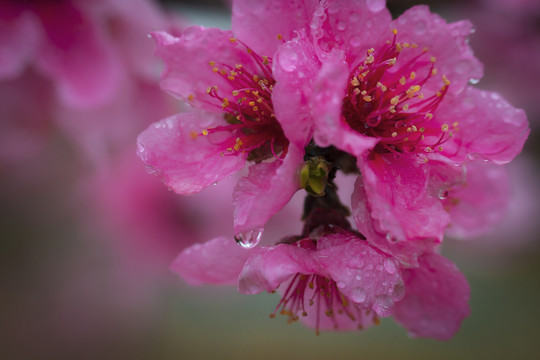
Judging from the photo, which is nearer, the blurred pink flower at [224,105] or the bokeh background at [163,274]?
the blurred pink flower at [224,105]

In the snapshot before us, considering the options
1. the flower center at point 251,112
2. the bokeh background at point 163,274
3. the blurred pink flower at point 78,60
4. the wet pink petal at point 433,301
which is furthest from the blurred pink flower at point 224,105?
the bokeh background at point 163,274

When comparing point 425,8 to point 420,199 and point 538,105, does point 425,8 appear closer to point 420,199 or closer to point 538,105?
point 420,199

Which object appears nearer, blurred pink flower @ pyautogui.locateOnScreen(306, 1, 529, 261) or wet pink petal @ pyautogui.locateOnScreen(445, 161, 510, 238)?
blurred pink flower @ pyautogui.locateOnScreen(306, 1, 529, 261)

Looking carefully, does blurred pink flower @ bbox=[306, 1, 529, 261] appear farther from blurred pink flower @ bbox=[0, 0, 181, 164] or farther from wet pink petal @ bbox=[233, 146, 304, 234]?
blurred pink flower @ bbox=[0, 0, 181, 164]

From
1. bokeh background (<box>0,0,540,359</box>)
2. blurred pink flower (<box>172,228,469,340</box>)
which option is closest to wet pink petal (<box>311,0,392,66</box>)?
blurred pink flower (<box>172,228,469,340</box>)

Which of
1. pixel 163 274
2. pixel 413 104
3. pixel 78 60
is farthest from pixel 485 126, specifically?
pixel 163 274

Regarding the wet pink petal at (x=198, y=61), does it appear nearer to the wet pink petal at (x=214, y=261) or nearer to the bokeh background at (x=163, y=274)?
the wet pink petal at (x=214, y=261)

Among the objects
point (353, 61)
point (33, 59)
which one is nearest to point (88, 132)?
point (33, 59)
